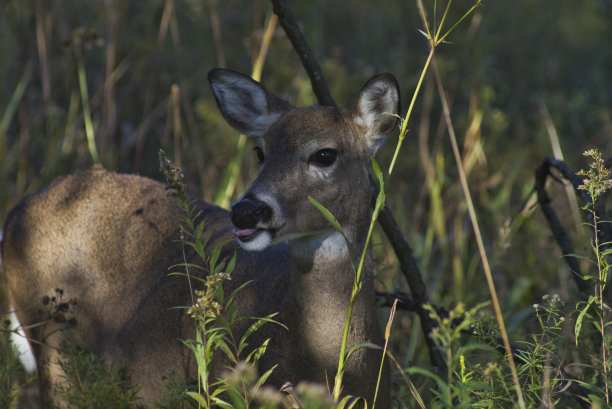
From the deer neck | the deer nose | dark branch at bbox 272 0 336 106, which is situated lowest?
the deer neck

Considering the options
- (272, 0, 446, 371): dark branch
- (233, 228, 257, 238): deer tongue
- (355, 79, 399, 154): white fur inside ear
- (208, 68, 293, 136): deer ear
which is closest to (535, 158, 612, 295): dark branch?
(272, 0, 446, 371): dark branch

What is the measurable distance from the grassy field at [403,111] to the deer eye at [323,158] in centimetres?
58

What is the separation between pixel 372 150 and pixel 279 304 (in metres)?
0.73

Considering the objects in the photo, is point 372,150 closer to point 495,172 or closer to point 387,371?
point 387,371

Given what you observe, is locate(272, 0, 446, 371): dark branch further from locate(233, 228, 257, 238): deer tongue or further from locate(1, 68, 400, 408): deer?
locate(233, 228, 257, 238): deer tongue

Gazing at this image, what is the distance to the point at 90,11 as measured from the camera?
22.8ft

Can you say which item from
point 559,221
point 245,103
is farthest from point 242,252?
point 559,221

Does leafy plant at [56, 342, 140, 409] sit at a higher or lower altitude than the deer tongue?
lower

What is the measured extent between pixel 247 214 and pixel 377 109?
2.65ft

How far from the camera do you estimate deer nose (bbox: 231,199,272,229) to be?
101 inches

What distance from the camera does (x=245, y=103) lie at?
10.9ft

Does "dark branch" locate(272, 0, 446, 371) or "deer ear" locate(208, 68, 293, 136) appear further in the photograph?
"deer ear" locate(208, 68, 293, 136)

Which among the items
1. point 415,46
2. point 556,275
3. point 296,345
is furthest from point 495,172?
point 296,345

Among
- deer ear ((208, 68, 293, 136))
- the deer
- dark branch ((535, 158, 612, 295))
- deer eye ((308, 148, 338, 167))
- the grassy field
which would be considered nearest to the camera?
the deer
